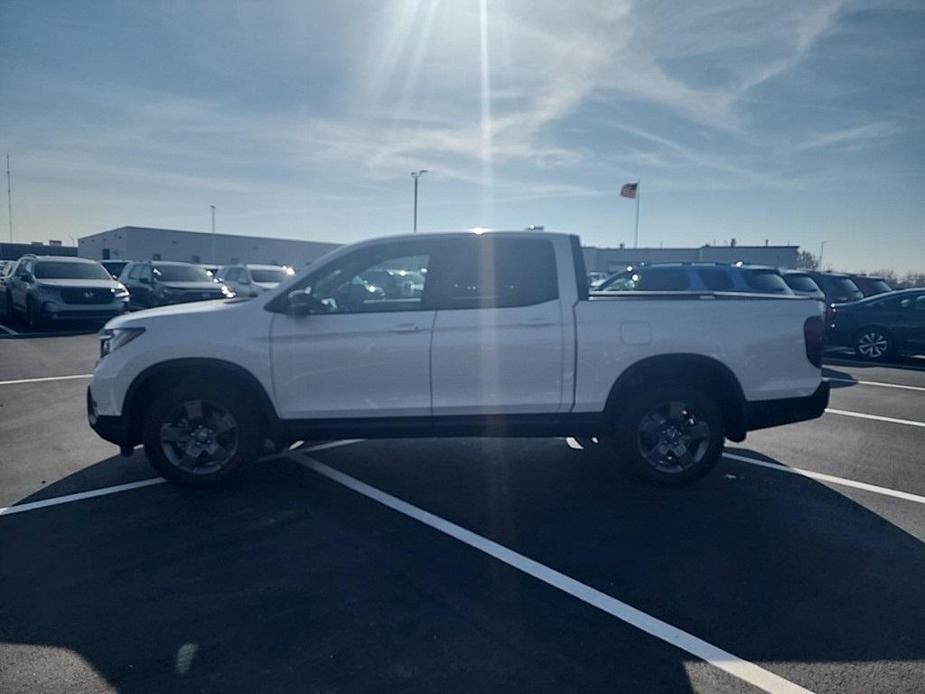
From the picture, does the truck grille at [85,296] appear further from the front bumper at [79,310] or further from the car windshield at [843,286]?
the car windshield at [843,286]

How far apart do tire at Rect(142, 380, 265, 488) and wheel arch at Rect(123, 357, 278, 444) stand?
6 cm

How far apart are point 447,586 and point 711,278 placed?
943 cm

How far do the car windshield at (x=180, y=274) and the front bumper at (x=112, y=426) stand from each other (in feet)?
47.6

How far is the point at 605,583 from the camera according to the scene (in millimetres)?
3260

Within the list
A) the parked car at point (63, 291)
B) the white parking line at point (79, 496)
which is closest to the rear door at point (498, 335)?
the white parking line at point (79, 496)

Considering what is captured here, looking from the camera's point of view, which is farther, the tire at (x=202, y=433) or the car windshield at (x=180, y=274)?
the car windshield at (x=180, y=274)

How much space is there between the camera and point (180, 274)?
17.8 m

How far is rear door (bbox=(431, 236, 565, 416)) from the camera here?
4.34 m

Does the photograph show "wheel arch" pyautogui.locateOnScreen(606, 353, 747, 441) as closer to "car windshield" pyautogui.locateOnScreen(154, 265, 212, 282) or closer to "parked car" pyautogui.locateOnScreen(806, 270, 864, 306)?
"parked car" pyautogui.locateOnScreen(806, 270, 864, 306)

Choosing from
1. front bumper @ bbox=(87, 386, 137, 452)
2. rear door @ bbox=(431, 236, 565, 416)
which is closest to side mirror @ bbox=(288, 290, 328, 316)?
rear door @ bbox=(431, 236, 565, 416)

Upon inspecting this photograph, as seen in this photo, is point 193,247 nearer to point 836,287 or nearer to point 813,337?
point 836,287

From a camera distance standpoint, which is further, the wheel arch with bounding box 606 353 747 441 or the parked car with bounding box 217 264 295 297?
the parked car with bounding box 217 264 295 297

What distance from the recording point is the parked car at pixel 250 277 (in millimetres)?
17391

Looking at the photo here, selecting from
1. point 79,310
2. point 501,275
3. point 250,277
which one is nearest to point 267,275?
point 250,277
